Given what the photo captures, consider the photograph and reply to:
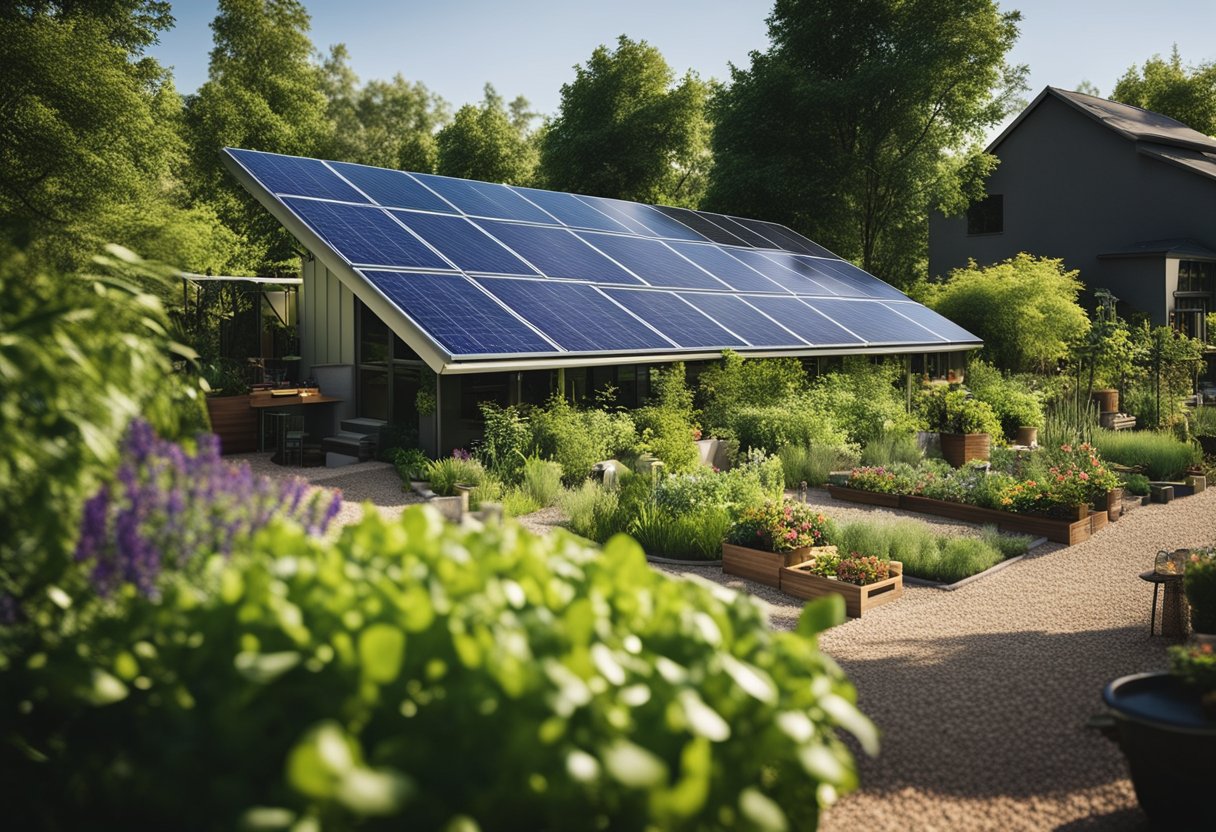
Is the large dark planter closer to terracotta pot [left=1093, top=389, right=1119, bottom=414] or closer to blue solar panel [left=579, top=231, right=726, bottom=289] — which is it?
blue solar panel [left=579, top=231, right=726, bottom=289]

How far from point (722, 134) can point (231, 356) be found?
21260mm

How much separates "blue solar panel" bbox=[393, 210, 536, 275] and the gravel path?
7.16 m

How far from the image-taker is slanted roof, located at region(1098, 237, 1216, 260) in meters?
27.4

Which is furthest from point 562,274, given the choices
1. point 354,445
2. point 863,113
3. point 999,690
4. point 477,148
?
point 477,148

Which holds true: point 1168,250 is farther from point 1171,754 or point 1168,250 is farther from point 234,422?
point 1171,754

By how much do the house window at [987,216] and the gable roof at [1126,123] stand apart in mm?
1860

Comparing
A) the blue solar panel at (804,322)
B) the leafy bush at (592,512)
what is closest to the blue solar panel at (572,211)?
the blue solar panel at (804,322)

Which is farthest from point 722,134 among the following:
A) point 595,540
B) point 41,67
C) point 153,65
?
point 595,540

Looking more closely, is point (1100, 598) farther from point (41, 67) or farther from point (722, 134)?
point (722, 134)

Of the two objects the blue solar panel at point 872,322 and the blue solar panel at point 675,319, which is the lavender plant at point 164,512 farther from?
the blue solar panel at point 872,322

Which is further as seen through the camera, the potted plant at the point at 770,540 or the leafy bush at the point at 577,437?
the leafy bush at the point at 577,437

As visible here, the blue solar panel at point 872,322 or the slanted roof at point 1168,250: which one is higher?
the slanted roof at point 1168,250

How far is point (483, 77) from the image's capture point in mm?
60094

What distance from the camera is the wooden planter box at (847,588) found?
26.6 feet
